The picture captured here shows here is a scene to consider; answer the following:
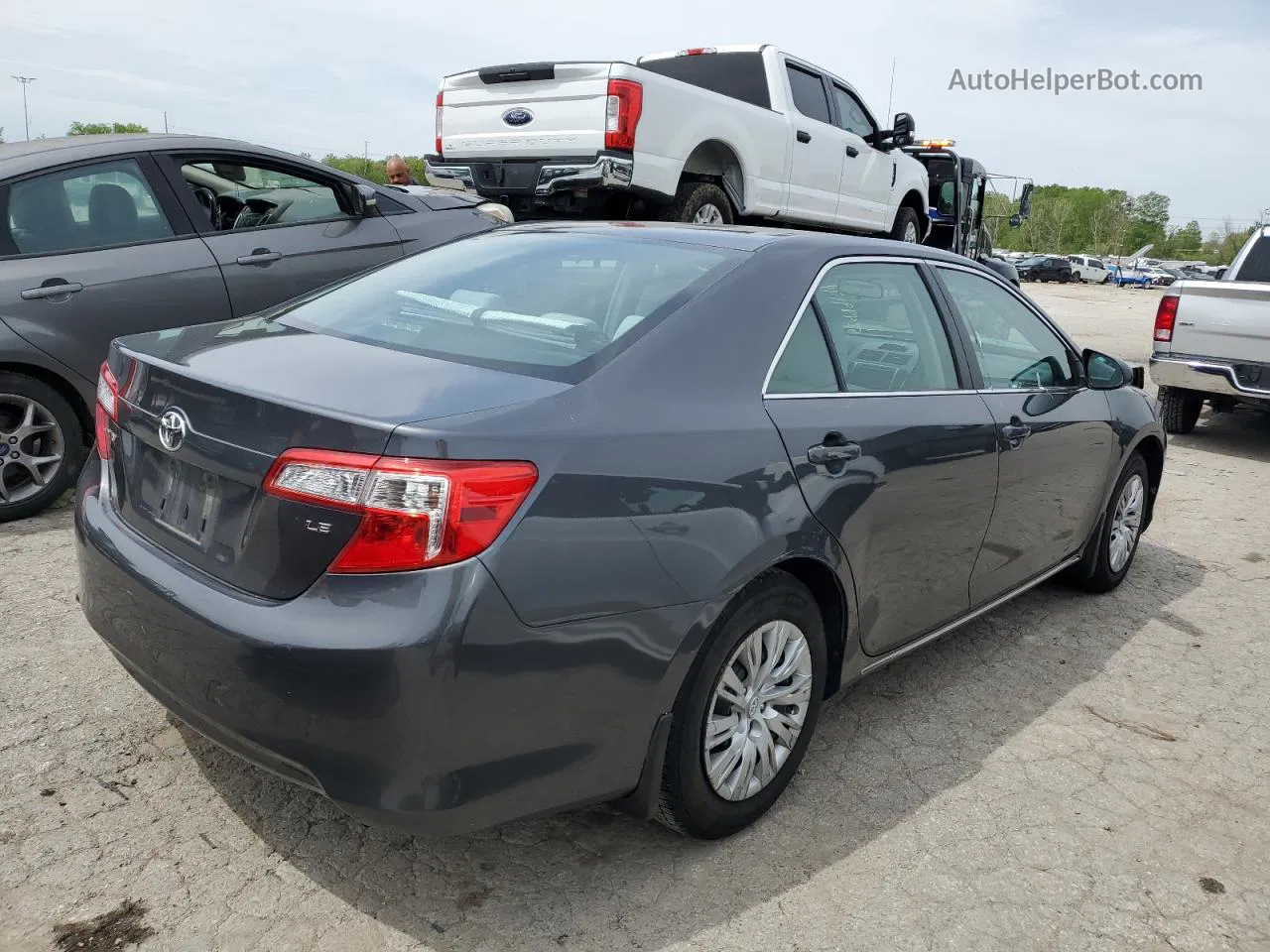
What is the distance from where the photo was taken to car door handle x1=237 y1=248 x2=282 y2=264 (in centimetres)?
565

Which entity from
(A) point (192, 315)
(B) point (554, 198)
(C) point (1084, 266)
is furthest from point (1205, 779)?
(C) point (1084, 266)

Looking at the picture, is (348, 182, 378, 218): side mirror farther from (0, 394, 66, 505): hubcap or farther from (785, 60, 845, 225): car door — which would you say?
(785, 60, 845, 225): car door

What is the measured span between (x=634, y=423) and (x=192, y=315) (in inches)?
147

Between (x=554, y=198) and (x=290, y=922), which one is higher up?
(x=554, y=198)

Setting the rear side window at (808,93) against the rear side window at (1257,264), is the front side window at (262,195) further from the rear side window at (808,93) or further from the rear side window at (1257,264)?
the rear side window at (1257,264)

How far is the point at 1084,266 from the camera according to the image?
2736 inches

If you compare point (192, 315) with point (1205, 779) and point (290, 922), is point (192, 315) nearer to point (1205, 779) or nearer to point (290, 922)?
point (290, 922)

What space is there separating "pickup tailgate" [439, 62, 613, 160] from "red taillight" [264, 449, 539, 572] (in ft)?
20.3

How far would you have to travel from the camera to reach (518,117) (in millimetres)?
8477

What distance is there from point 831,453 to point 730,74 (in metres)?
7.61

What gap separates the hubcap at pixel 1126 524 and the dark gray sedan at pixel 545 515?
1.60 metres

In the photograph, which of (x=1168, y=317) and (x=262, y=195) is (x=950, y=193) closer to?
(x=1168, y=317)

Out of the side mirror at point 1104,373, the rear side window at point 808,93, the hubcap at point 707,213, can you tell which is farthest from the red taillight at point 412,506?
the rear side window at point 808,93

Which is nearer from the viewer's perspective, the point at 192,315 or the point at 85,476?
the point at 85,476
